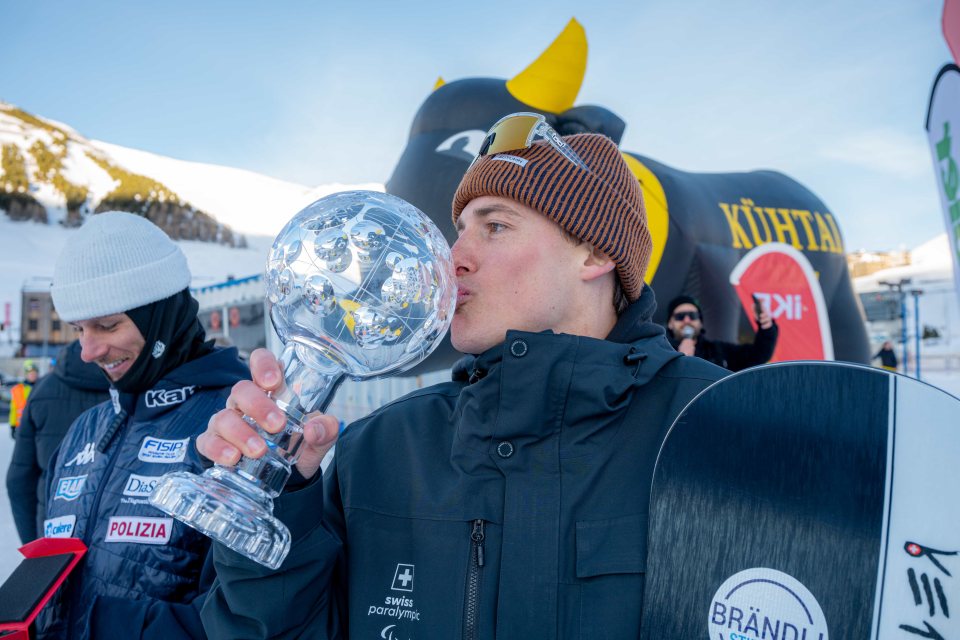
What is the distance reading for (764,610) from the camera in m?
0.80

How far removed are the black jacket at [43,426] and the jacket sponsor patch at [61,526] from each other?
127 cm

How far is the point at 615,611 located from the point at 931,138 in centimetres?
306

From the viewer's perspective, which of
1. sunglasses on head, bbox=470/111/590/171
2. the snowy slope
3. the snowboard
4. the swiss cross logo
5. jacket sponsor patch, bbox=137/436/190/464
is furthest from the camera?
the snowy slope

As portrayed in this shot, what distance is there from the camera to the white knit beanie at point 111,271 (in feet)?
5.42

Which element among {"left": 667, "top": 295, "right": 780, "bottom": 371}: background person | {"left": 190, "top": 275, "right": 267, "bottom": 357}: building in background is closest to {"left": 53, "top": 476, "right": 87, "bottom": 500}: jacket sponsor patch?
{"left": 667, "top": 295, "right": 780, "bottom": 371}: background person

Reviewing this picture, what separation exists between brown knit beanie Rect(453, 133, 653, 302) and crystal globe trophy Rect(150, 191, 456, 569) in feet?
0.81

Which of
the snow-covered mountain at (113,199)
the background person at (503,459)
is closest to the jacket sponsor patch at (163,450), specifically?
the background person at (503,459)

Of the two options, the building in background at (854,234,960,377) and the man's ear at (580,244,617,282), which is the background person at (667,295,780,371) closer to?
the man's ear at (580,244,617,282)

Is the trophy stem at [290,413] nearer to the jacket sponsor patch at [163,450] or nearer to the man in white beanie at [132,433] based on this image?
the man in white beanie at [132,433]

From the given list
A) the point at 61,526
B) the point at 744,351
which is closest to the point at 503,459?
the point at 61,526

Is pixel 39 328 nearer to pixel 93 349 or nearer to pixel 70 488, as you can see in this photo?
pixel 93 349

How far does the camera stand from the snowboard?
2.44 ft

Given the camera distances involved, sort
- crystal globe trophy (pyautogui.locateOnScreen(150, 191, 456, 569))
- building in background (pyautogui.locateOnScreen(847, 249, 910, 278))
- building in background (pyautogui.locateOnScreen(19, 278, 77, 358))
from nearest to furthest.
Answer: crystal globe trophy (pyautogui.locateOnScreen(150, 191, 456, 569))
building in background (pyautogui.locateOnScreen(19, 278, 77, 358))
building in background (pyautogui.locateOnScreen(847, 249, 910, 278))

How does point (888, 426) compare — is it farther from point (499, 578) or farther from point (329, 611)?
point (329, 611)
